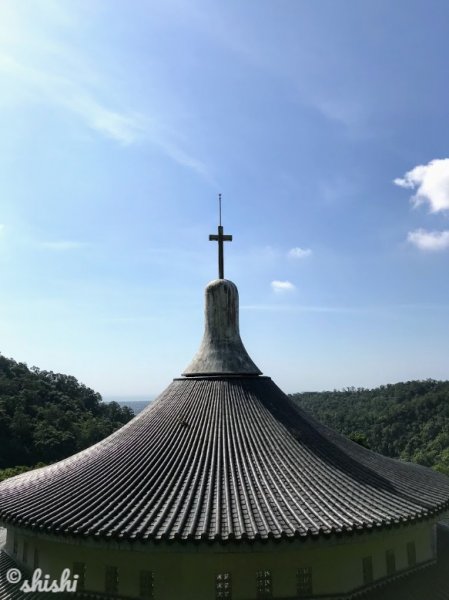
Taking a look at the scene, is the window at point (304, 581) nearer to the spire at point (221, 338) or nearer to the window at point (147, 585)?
the window at point (147, 585)

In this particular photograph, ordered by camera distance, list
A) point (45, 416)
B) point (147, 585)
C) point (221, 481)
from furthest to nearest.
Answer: point (45, 416)
point (221, 481)
point (147, 585)

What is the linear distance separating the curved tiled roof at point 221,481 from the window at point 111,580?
1.46 metres

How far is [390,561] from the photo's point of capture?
458 inches

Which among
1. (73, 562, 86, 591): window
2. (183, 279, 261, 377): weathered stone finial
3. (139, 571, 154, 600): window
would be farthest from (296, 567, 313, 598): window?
(183, 279, 261, 377): weathered stone finial

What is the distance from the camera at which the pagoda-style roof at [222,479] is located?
959 centimetres

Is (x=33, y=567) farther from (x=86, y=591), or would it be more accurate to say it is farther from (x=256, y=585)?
(x=256, y=585)

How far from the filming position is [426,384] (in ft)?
548

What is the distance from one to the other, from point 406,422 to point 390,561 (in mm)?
129151

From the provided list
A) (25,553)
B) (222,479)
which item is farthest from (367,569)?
(25,553)

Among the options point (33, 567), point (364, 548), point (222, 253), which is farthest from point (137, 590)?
point (222, 253)

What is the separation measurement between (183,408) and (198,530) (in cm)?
538

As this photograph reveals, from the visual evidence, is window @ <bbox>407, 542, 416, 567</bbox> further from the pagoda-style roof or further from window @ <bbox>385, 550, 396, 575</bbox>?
the pagoda-style roof

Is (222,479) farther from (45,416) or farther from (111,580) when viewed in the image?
(45,416)

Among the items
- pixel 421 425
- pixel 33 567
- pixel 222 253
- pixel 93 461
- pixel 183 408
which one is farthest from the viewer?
pixel 421 425
